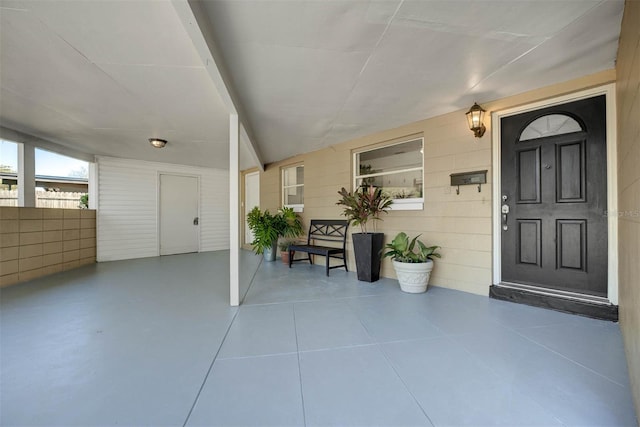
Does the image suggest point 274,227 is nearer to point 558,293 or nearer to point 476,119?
point 476,119

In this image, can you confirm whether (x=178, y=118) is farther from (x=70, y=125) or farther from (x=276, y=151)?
(x=276, y=151)

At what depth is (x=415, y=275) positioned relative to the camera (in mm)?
3105

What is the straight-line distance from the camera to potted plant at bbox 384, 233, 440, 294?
10.2 ft

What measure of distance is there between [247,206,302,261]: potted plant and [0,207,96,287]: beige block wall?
316cm

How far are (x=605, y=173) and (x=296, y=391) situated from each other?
3233 mm

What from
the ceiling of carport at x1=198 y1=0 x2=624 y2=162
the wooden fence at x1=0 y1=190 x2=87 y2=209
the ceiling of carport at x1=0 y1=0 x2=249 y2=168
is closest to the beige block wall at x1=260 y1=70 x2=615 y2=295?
the ceiling of carport at x1=198 y1=0 x2=624 y2=162

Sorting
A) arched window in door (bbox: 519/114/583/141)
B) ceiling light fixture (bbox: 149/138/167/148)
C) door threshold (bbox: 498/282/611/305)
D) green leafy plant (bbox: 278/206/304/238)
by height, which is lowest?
door threshold (bbox: 498/282/611/305)

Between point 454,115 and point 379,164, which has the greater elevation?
point 454,115

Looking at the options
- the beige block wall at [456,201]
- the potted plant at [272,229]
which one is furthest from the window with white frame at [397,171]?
the potted plant at [272,229]

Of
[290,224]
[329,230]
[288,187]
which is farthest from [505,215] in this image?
[288,187]

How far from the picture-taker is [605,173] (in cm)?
240

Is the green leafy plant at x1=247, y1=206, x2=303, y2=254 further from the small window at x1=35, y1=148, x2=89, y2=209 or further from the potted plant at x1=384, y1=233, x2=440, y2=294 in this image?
the small window at x1=35, y1=148, x2=89, y2=209

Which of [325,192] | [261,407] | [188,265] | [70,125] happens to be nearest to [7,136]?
[70,125]

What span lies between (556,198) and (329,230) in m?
3.19
